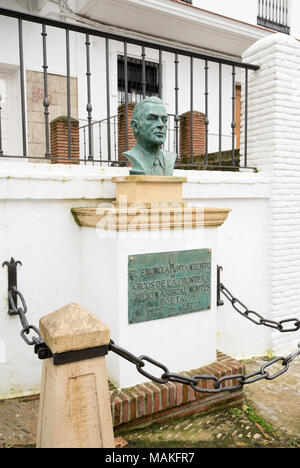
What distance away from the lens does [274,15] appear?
12.1 metres

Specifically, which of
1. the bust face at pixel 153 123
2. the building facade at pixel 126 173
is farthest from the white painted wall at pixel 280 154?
the bust face at pixel 153 123

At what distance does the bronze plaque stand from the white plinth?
0.05 meters

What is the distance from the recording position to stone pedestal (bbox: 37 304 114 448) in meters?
1.82

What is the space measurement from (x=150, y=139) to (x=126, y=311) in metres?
1.45

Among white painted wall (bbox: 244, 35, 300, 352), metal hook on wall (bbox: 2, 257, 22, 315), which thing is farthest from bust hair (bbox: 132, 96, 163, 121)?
white painted wall (bbox: 244, 35, 300, 352)

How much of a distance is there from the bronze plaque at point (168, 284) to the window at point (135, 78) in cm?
795

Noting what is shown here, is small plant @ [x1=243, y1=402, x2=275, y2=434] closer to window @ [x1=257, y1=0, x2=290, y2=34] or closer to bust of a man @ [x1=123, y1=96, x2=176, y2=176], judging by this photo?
bust of a man @ [x1=123, y1=96, x2=176, y2=176]

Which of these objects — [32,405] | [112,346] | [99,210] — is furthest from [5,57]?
[112,346]

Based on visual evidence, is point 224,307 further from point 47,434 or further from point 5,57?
point 5,57

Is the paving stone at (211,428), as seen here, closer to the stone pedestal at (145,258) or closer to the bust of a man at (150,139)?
the stone pedestal at (145,258)

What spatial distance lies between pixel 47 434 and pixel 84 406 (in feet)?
0.73

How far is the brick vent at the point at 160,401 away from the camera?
277 cm

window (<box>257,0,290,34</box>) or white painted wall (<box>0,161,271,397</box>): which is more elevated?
window (<box>257,0,290,34</box>)

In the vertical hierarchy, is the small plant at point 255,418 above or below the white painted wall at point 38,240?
below
